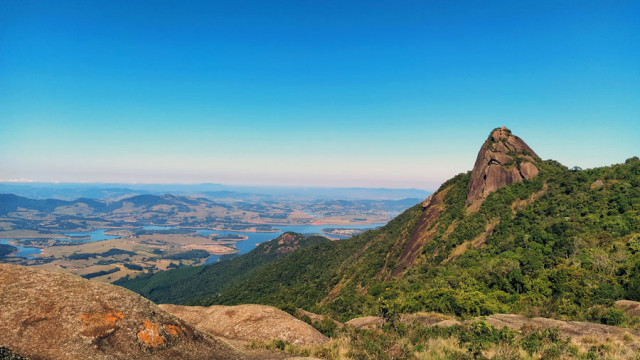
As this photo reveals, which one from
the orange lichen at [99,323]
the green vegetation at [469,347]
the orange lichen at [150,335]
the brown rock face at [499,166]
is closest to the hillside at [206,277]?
the brown rock face at [499,166]

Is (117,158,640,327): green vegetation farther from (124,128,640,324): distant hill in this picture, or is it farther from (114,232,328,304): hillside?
(114,232,328,304): hillside

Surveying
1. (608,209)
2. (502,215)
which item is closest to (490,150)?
(502,215)

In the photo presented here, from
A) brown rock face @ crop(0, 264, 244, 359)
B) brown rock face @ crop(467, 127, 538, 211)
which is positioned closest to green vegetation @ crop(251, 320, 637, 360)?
brown rock face @ crop(0, 264, 244, 359)

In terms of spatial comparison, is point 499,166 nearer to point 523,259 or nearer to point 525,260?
point 523,259

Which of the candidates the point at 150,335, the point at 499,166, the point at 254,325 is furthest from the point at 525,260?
the point at 150,335

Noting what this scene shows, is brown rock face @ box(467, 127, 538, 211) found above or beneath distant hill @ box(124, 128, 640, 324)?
above

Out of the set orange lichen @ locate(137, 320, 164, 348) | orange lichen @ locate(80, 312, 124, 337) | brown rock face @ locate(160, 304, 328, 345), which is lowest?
brown rock face @ locate(160, 304, 328, 345)
